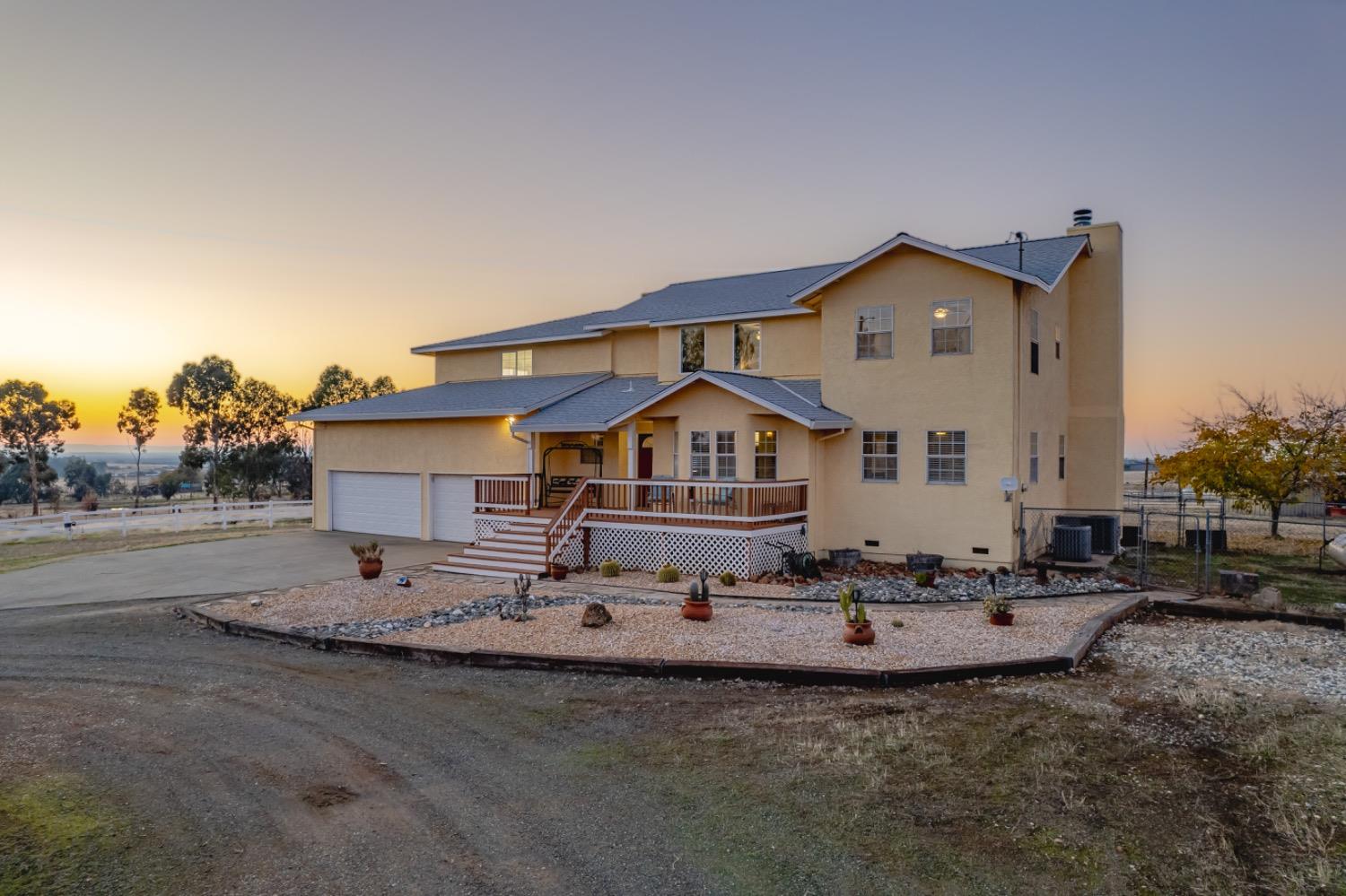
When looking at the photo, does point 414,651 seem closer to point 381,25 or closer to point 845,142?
point 381,25

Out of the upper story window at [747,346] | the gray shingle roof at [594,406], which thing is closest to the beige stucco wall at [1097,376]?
the upper story window at [747,346]

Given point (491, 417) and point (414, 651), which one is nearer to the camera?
point (414, 651)

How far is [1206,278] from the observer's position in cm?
2511

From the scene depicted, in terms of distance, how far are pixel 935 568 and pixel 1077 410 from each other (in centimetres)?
876

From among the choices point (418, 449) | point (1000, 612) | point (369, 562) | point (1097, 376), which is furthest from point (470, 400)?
point (1097, 376)

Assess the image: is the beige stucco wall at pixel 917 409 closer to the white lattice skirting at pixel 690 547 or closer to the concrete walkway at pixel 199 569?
the white lattice skirting at pixel 690 547

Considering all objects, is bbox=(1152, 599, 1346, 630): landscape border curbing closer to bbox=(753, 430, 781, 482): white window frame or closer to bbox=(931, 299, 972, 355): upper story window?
bbox=(931, 299, 972, 355): upper story window

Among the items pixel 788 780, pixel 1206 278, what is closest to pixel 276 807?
pixel 788 780

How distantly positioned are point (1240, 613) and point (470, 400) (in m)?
20.9

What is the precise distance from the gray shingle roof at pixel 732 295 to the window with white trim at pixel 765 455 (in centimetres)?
398

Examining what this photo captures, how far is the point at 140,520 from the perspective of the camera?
2561 centimetres

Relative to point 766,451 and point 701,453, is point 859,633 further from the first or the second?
point 701,453

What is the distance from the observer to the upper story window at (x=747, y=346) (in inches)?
768

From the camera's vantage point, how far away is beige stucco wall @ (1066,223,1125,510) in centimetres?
1941
